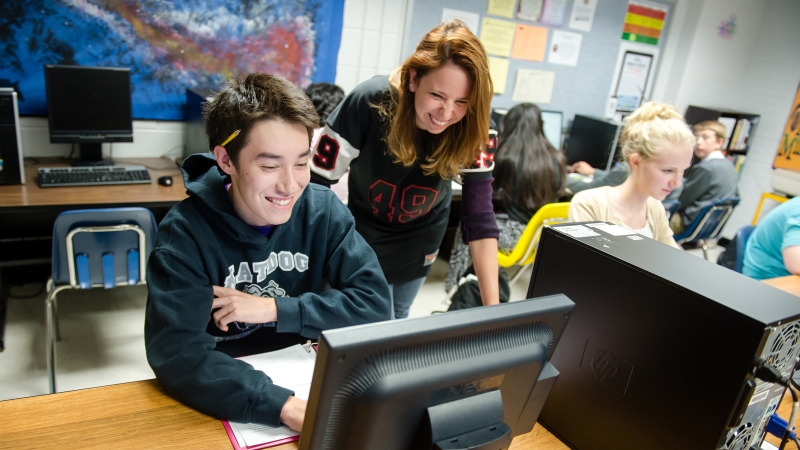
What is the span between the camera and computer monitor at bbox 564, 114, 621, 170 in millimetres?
4082

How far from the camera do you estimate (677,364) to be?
0.88 m

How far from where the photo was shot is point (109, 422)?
0.91 m

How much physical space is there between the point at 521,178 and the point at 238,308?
2195 mm

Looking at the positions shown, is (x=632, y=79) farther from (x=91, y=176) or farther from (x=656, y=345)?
(x=656, y=345)

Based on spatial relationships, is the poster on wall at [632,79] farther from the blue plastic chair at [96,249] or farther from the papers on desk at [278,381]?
the papers on desk at [278,381]

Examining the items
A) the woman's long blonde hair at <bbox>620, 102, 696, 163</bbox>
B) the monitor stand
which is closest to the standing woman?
the woman's long blonde hair at <bbox>620, 102, 696, 163</bbox>

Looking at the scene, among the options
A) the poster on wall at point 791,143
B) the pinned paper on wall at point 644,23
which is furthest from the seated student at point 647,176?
the poster on wall at point 791,143

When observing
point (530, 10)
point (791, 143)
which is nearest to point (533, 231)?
point (530, 10)

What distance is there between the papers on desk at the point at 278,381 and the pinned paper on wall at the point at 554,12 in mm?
3579

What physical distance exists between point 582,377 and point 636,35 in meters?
4.26

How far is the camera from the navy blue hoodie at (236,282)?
96 cm

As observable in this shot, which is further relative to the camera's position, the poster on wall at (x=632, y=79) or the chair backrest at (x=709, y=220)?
the poster on wall at (x=632, y=79)

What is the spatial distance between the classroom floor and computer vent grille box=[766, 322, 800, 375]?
2213mm

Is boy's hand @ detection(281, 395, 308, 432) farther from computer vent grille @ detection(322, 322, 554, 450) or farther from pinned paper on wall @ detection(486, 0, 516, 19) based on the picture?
pinned paper on wall @ detection(486, 0, 516, 19)
